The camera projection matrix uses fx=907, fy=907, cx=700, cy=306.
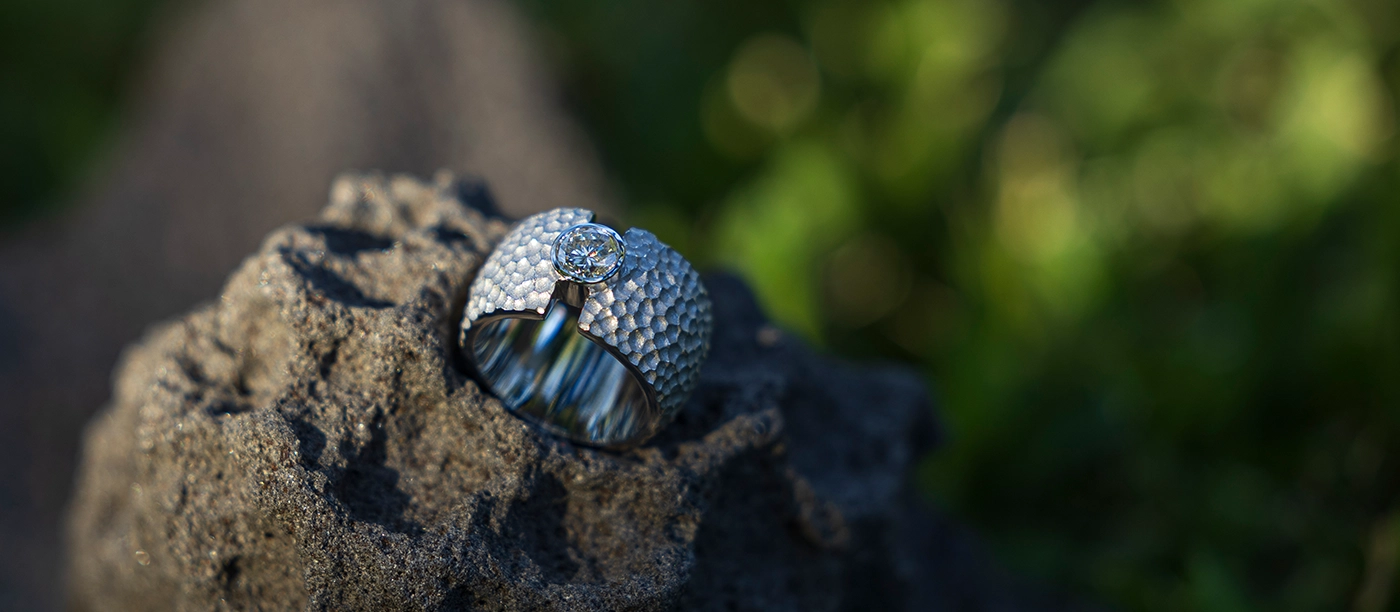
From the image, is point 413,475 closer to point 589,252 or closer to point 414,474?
point 414,474

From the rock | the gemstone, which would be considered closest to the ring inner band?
the gemstone

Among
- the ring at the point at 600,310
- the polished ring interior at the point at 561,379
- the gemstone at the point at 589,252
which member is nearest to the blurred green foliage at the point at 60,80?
the polished ring interior at the point at 561,379

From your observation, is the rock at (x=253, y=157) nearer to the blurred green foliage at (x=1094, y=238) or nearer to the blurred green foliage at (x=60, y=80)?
the blurred green foliage at (x=1094, y=238)

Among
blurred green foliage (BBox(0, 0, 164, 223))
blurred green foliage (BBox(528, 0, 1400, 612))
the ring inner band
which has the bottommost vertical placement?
blurred green foliage (BBox(0, 0, 164, 223))

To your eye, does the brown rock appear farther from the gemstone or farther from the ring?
the gemstone

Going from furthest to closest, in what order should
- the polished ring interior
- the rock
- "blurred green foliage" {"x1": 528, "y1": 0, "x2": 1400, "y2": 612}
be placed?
the rock
"blurred green foliage" {"x1": 528, "y1": 0, "x2": 1400, "y2": 612}
the polished ring interior

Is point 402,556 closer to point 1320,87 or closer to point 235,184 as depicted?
point 235,184

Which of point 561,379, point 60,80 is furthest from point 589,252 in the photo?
point 60,80
